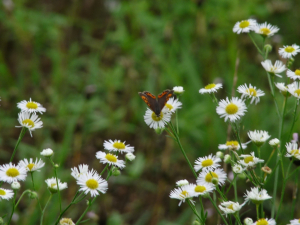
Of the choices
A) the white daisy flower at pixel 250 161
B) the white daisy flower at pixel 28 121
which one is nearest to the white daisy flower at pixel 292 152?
the white daisy flower at pixel 250 161

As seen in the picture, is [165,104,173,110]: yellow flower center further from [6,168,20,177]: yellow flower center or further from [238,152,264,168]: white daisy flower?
[6,168,20,177]: yellow flower center

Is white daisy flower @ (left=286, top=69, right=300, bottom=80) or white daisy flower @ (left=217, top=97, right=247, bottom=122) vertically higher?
white daisy flower @ (left=286, top=69, right=300, bottom=80)

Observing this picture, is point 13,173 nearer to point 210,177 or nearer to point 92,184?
point 92,184

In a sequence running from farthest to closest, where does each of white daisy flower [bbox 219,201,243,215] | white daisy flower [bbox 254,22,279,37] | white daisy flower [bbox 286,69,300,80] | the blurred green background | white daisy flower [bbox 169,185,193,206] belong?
the blurred green background
white daisy flower [bbox 254,22,279,37]
white daisy flower [bbox 286,69,300,80]
white daisy flower [bbox 169,185,193,206]
white daisy flower [bbox 219,201,243,215]

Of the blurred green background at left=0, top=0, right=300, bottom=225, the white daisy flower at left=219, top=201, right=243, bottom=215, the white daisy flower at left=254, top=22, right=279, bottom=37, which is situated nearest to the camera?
the white daisy flower at left=219, top=201, right=243, bottom=215

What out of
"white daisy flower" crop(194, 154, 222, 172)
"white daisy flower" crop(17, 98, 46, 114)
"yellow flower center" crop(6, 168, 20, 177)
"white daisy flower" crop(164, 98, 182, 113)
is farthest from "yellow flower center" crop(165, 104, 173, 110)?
"yellow flower center" crop(6, 168, 20, 177)

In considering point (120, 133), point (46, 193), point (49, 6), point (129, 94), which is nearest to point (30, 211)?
point (46, 193)

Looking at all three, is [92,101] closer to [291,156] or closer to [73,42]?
[73,42]
